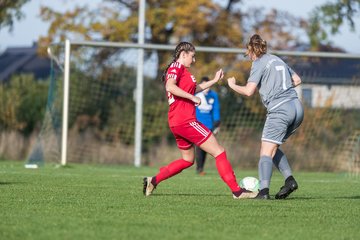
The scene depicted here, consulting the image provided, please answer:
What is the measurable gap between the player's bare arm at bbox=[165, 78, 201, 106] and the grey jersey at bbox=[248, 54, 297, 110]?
733 millimetres

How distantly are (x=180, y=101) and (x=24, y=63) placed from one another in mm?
47430

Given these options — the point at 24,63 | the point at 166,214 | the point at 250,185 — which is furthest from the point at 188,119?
the point at 24,63

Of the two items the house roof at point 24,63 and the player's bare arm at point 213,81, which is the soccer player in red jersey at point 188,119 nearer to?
the player's bare arm at point 213,81

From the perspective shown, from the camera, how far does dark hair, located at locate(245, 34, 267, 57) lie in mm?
10961

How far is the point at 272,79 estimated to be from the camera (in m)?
10.9

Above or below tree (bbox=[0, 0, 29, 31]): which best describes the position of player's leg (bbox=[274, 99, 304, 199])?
below

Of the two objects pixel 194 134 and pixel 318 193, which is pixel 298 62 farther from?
pixel 194 134

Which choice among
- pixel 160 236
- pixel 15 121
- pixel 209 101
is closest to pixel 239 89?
pixel 160 236

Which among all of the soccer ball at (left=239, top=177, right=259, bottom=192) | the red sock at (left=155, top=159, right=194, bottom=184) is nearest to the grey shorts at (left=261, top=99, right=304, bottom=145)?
the soccer ball at (left=239, top=177, right=259, bottom=192)

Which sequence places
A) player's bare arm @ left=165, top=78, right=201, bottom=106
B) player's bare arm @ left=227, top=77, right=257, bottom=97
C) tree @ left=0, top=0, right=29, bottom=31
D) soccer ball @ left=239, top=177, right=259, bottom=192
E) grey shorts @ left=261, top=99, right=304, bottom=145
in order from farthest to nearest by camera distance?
tree @ left=0, top=0, right=29, bottom=31
soccer ball @ left=239, top=177, right=259, bottom=192
grey shorts @ left=261, top=99, right=304, bottom=145
player's bare arm @ left=227, top=77, right=257, bottom=97
player's bare arm @ left=165, top=78, right=201, bottom=106

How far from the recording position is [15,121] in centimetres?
3066

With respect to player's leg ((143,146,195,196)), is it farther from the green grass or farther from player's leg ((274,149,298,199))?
A: player's leg ((274,149,298,199))

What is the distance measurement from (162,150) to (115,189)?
14864 millimetres

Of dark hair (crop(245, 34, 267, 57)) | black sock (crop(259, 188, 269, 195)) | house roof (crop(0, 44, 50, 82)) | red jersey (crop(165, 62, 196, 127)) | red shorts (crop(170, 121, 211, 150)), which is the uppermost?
house roof (crop(0, 44, 50, 82))
